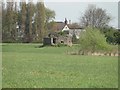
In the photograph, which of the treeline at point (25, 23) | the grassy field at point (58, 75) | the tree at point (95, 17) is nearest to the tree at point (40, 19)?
the treeline at point (25, 23)

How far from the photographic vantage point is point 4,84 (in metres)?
14.2

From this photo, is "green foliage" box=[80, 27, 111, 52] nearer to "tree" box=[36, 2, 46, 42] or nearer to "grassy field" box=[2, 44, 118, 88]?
"grassy field" box=[2, 44, 118, 88]

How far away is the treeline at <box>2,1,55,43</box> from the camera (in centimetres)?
10431

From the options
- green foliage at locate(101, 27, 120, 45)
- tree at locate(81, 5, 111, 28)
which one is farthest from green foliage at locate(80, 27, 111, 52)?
tree at locate(81, 5, 111, 28)

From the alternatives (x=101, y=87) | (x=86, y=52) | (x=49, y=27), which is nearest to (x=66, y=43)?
(x=49, y=27)

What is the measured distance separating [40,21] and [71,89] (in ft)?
319

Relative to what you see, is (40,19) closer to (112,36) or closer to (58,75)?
(112,36)

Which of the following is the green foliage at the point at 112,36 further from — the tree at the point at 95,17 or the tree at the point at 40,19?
the tree at the point at 40,19

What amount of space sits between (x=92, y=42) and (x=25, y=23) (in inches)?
2048

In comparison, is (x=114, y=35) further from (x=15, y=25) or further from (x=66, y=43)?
(x=15, y=25)

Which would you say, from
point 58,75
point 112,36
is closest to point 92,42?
point 112,36

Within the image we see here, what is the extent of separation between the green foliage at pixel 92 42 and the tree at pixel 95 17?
1665 inches

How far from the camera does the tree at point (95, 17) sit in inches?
4161

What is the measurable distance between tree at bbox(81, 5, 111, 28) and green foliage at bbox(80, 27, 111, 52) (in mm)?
42300
